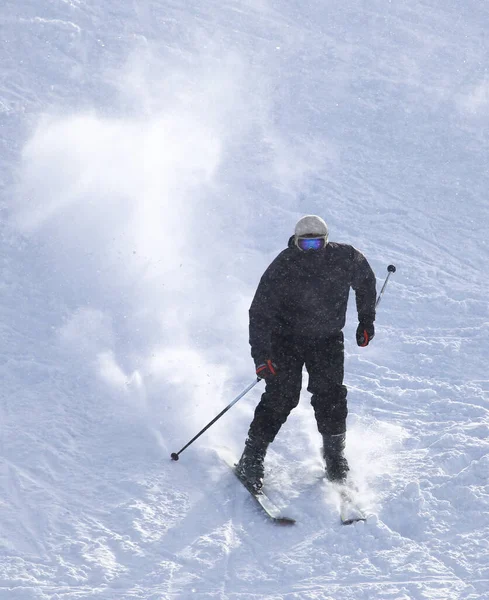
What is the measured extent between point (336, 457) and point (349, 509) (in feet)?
1.31

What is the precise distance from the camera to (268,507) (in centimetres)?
493

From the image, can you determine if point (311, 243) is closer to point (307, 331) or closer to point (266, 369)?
point (307, 331)

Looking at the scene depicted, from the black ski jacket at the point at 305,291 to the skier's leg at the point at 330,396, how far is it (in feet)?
0.41

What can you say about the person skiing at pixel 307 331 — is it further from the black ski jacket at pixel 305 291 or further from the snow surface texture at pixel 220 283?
the snow surface texture at pixel 220 283

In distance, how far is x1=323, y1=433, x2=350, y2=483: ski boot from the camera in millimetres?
5152

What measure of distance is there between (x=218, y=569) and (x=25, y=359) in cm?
272

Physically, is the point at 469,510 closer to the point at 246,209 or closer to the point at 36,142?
the point at 246,209

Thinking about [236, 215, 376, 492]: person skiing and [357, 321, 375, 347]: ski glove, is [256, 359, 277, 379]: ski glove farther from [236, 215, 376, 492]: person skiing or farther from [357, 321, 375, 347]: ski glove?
[357, 321, 375, 347]: ski glove

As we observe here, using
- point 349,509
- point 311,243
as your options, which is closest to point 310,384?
point 349,509

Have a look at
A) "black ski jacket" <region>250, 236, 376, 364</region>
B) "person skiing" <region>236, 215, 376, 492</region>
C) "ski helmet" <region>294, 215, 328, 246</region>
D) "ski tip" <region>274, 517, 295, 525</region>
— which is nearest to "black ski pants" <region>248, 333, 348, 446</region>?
"person skiing" <region>236, 215, 376, 492</region>

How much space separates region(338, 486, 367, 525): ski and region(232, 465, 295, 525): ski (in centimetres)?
33

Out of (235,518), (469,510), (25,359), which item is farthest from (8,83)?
(469,510)

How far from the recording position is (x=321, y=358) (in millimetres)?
5102

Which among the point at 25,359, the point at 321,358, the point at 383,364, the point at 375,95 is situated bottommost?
the point at 25,359
